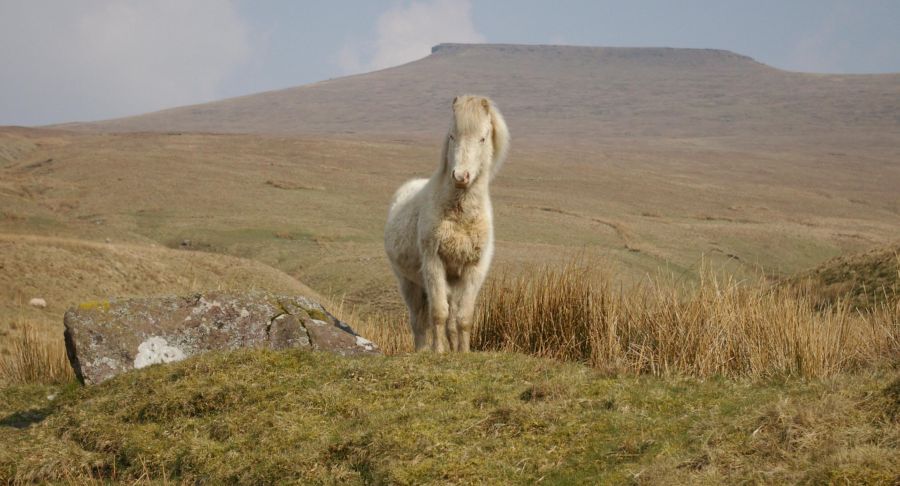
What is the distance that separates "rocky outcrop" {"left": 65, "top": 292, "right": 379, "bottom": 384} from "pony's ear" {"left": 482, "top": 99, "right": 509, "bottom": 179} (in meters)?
2.23

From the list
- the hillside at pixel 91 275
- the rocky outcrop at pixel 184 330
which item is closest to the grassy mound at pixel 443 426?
the rocky outcrop at pixel 184 330

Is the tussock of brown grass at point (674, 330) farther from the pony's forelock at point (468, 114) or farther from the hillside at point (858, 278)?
the hillside at point (858, 278)

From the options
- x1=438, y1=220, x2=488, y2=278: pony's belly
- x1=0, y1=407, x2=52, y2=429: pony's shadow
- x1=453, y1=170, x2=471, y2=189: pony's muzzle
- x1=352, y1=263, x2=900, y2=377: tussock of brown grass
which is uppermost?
x1=453, y1=170, x2=471, y2=189: pony's muzzle

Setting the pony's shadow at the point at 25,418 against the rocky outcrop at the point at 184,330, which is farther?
the rocky outcrop at the point at 184,330

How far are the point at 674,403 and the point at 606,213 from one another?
1451 inches

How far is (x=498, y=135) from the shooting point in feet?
28.3

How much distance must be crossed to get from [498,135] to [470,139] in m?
0.53

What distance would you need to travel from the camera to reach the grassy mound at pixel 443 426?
4680mm

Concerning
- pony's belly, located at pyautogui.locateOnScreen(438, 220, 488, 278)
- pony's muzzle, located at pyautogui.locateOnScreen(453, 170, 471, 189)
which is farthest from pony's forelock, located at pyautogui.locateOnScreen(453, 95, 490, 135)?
pony's belly, located at pyautogui.locateOnScreen(438, 220, 488, 278)

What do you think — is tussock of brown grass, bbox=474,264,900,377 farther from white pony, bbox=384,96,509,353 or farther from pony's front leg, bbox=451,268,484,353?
white pony, bbox=384,96,509,353

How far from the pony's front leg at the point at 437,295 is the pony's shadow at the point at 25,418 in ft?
11.2

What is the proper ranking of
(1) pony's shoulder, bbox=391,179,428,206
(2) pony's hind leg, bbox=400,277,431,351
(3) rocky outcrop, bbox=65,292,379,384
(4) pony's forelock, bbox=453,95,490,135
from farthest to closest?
(1) pony's shoulder, bbox=391,179,428,206
(2) pony's hind leg, bbox=400,277,431,351
(4) pony's forelock, bbox=453,95,490,135
(3) rocky outcrop, bbox=65,292,379,384

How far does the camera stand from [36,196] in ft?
112

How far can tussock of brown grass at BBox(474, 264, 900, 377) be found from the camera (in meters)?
7.62
